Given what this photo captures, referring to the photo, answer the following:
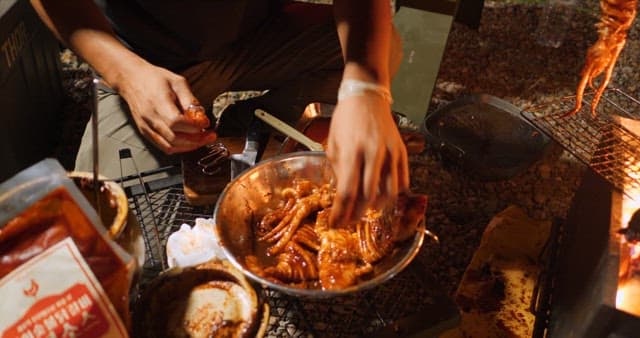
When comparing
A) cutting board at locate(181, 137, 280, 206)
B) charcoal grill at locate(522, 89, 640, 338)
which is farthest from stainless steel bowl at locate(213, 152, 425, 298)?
charcoal grill at locate(522, 89, 640, 338)

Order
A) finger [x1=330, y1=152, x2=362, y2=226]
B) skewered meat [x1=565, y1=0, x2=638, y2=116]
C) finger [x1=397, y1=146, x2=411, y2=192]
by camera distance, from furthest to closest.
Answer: skewered meat [x1=565, y1=0, x2=638, y2=116] → finger [x1=397, y1=146, x2=411, y2=192] → finger [x1=330, y1=152, x2=362, y2=226]

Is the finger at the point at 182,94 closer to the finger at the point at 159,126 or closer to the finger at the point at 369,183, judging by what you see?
the finger at the point at 159,126

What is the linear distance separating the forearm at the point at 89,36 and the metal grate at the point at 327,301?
0.62 m

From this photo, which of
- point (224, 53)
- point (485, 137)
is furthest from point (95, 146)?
point (485, 137)

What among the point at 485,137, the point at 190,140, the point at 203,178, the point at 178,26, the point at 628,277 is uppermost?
the point at 178,26

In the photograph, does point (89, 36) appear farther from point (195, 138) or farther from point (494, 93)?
point (494, 93)

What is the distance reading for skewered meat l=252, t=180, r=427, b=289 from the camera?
7.34ft

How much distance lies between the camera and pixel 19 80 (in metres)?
3.96

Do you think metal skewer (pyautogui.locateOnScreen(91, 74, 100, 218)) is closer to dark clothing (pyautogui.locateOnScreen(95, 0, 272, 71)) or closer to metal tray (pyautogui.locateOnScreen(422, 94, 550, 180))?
dark clothing (pyautogui.locateOnScreen(95, 0, 272, 71))

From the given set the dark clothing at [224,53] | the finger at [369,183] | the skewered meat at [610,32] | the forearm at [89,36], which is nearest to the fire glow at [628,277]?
the skewered meat at [610,32]

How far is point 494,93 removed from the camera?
211 inches

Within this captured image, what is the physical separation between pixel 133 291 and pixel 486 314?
207cm

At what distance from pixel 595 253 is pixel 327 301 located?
1348 mm

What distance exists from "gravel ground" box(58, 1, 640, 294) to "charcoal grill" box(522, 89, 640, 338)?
0.60 metres
